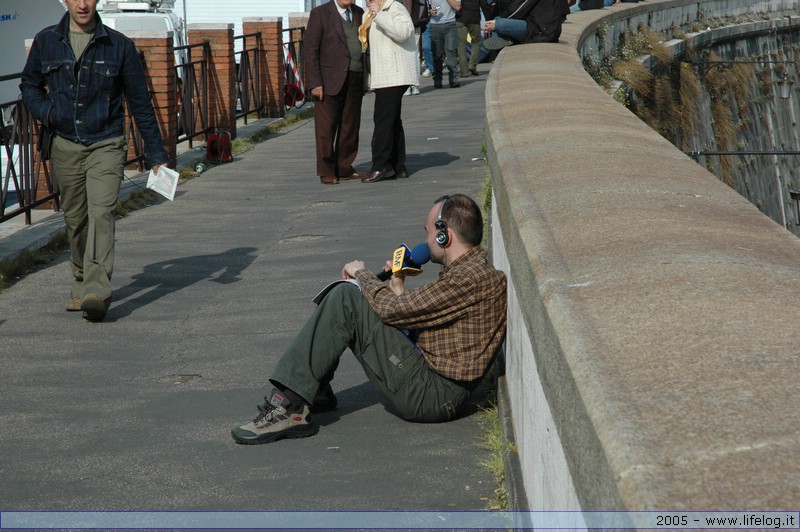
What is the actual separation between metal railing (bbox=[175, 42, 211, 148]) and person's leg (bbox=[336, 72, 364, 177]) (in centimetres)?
229

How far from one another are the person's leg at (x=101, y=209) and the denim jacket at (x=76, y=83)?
4.1 inches

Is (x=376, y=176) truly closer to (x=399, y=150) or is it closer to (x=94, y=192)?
(x=399, y=150)

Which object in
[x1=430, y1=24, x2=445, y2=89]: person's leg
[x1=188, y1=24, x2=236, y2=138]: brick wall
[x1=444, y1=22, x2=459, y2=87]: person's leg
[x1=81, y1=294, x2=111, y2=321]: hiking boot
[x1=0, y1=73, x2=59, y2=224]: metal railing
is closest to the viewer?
[x1=81, y1=294, x2=111, y2=321]: hiking boot

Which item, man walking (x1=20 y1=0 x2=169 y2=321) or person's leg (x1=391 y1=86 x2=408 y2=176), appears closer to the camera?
man walking (x1=20 y1=0 x2=169 y2=321)

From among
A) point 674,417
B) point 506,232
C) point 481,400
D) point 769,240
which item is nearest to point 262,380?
point 481,400

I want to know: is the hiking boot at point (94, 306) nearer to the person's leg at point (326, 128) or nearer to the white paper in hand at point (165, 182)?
the white paper in hand at point (165, 182)

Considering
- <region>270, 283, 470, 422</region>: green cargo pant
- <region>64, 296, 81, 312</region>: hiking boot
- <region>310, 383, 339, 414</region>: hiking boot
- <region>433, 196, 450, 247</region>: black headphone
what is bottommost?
<region>64, 296, 81, 312</region>: hiking boot

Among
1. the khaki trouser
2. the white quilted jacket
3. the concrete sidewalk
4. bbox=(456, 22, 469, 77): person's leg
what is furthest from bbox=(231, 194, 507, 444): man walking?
bbox=(456, 22, 469, 77): person's leg

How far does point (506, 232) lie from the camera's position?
386cm

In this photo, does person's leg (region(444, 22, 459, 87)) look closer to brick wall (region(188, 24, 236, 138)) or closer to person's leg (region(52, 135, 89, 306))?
brick wall (region(188, 24, 236, 138))

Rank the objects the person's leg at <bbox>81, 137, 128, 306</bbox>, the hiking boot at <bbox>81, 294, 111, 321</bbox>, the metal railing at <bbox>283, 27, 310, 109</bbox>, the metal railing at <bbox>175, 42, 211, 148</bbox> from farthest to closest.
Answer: the metal railing at <bbox>283, 27, 310, 109</bbox> < the metal railing at <bbox>175, 42, 211, 148</bbox> < the person's leg at <bbox>81, 137, 128, 306</bbox> < the hiking boot at <bbox>81, 294, 111, 321</bbox>

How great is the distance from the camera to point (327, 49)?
10.7 metres

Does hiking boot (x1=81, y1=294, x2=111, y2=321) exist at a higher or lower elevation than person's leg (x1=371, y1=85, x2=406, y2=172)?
lower

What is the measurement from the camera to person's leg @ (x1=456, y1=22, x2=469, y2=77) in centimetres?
2076
